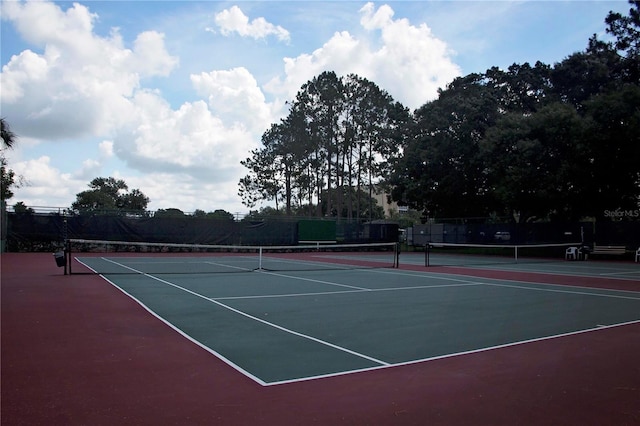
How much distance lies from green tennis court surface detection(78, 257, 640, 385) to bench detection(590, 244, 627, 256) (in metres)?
17.3

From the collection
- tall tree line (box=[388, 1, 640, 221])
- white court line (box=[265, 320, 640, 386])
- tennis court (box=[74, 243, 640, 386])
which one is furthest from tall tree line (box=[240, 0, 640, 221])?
white court line (box=[265, 320, 640, 386])

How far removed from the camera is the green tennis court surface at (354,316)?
21.6 ft

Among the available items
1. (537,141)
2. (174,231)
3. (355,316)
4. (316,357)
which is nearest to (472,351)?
(316,357)

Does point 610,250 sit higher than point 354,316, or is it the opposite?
point 610,250

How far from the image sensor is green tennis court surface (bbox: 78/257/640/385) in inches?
259

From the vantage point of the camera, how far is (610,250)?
3012 centimetres

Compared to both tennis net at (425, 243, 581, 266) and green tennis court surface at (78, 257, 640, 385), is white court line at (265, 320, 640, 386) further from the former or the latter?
tennis net at (425, 243, 581, 266)

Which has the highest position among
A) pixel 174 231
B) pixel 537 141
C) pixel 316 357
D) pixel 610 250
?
pixel 537 141

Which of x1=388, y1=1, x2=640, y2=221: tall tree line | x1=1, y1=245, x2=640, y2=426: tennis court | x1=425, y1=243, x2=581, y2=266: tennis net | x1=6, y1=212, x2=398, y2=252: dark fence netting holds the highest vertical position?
x1=388, y1=1, x2=640, y2=221: tall tree line

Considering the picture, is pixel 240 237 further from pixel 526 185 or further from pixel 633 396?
pixel 633 396

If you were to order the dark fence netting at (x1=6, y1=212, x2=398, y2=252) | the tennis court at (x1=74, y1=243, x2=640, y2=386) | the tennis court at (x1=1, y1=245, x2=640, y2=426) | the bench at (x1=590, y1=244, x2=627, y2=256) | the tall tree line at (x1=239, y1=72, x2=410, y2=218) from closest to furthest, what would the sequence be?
the tennis court at (x1=1, y1=245, x2=640, y2=426)
the tennis court at (x1=74, y1=243, x2=640, y2=386)
the dark fence netting at (x1=6, y1=212, x2=398, y2=252)
the bench at (x1=590, y1=244, x2=627, y2=256)
the tall tree line at (x1=239, y1=72, x2=410, y2=218)

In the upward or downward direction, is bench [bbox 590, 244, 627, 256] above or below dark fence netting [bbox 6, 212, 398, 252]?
below

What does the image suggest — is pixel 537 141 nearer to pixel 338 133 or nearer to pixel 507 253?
pixel 507 253

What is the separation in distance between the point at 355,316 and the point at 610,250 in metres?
26.2
